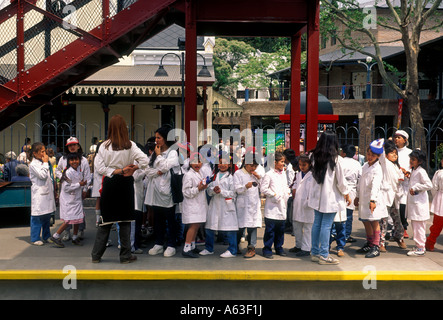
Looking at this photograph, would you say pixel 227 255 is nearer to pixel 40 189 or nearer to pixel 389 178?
pixel 389 178

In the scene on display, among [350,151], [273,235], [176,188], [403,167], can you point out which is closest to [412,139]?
[403,167]

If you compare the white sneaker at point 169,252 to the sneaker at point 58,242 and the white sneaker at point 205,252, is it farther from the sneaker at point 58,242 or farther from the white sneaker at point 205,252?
the sneaker at point 58,242

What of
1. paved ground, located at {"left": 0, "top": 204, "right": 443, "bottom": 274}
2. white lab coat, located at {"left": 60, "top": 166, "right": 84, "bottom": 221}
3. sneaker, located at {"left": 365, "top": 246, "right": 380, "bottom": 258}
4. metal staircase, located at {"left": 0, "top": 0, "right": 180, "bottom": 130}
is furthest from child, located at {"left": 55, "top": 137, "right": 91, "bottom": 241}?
A: sneaker, located at {"left": 365, "top": 246, "right": 380, "bottom": 258}

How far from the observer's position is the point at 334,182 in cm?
708

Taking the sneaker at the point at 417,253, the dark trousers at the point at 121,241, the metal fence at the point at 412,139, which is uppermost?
the metal fence at the point at 412,139

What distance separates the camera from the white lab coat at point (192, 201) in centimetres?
731

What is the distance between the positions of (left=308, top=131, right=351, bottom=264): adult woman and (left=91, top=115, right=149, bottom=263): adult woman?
2.53 m

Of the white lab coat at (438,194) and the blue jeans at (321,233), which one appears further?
the white lab coat at (438,194)

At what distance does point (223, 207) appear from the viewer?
7.37 meters

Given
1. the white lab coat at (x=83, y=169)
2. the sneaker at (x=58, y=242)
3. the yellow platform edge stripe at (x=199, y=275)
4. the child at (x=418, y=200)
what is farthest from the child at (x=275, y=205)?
the sneaker at (x=58, y=242)

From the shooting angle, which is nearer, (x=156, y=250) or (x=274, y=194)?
(x=274, y=194)

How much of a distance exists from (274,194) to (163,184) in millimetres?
1720

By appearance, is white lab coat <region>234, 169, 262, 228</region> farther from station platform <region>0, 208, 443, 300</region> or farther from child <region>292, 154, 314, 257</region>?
station platform <region>0, 208, 443, 300</region>
